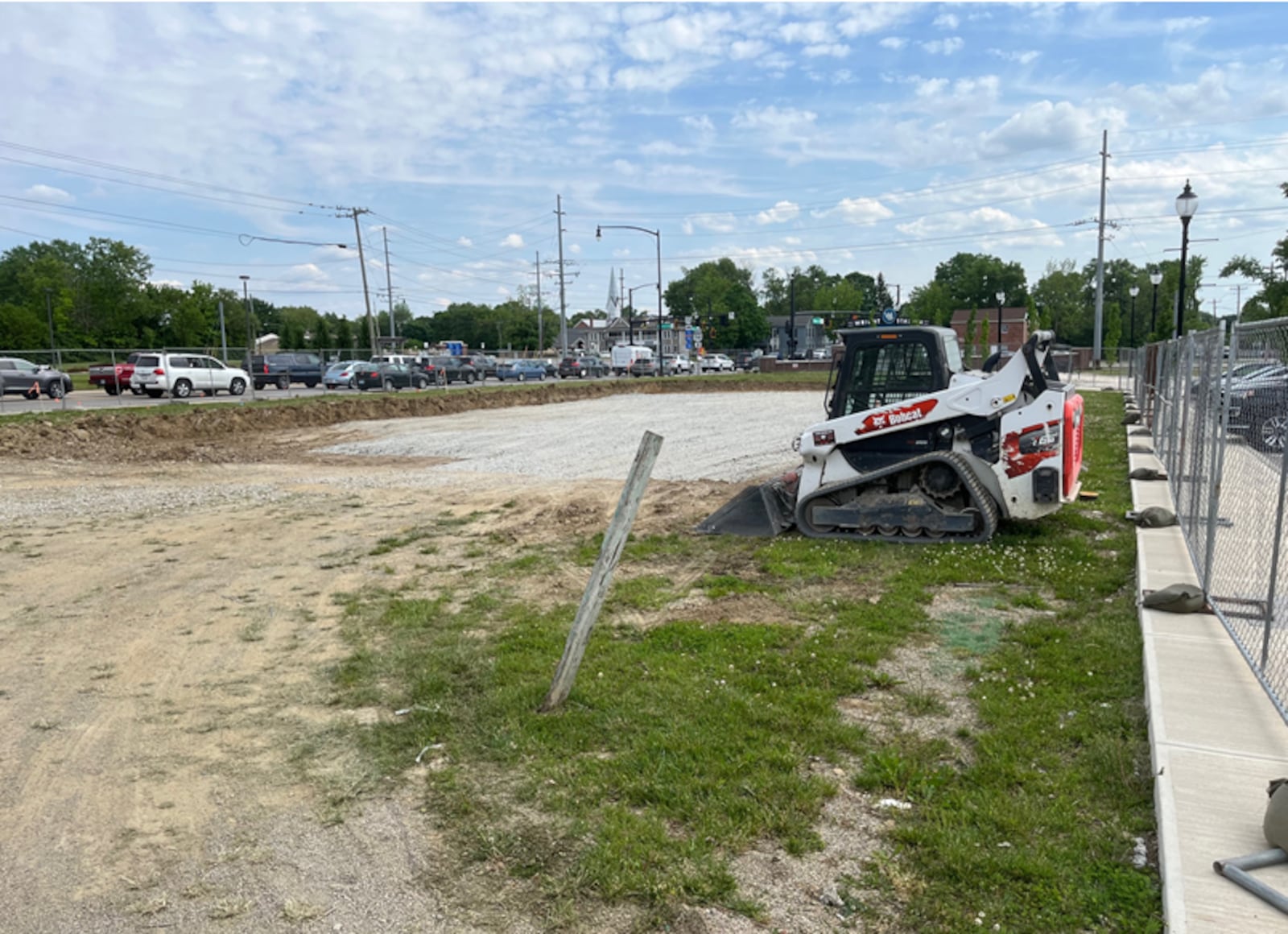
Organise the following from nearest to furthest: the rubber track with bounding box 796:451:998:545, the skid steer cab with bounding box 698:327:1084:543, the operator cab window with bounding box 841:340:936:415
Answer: the skid steer cab with bounding box 698:327:1084:543, the rubber track with bounding box 796:451:998:545, the operator cab window with bounding box 841:340:936:415

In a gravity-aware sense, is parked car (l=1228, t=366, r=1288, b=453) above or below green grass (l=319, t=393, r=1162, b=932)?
above

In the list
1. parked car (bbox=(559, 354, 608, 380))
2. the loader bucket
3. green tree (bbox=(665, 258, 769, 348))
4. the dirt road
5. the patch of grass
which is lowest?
the patch of grass

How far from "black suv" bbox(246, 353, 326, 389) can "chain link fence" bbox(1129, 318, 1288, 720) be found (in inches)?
1574

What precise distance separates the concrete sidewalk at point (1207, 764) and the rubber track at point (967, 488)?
8.29 ft

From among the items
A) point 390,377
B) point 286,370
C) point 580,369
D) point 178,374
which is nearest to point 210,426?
point 178,374

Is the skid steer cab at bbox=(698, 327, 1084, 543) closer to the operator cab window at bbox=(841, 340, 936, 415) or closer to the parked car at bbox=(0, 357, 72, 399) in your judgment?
the operator cab window at bbox=(841, 340, 936, 415)

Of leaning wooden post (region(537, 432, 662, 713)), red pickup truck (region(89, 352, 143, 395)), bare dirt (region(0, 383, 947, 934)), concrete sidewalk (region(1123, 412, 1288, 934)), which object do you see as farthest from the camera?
red pickup truck (region(89, 352, 143, 395))

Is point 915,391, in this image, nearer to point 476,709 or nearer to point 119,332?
point 476,709

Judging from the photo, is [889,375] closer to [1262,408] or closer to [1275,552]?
[1262,408]

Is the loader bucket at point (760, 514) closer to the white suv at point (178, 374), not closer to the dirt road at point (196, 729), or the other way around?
the dirt road at point (196, 729)

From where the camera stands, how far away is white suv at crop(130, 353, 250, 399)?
1288 inches

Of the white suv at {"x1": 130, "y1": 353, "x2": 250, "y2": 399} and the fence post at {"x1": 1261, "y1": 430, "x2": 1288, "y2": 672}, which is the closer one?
the fence post at {"x1": 1261, "y1": 430, "x2": 1288, "y2": 672}

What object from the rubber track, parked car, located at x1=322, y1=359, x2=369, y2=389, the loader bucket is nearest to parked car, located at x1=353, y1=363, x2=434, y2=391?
parked car, located at x1=322, y1=359, x2=369, y2=389

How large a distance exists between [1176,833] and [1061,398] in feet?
19.1
